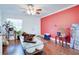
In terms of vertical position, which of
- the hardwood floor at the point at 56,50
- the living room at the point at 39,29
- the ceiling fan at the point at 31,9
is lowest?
the hardwood floor at the point at 56,50

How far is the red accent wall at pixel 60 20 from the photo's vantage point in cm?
211

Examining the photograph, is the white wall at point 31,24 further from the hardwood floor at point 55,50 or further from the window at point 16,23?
the hardwood floor at point 55,50

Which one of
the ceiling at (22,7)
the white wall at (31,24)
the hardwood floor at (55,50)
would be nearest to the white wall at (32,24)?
the white wall at (31,24)

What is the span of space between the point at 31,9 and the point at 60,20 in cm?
51

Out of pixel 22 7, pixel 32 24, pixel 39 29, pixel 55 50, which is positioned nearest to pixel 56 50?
pixel 55 50

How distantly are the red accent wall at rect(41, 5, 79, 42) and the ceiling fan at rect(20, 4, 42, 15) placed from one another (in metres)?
0.15

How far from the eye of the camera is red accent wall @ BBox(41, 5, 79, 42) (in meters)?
2.11

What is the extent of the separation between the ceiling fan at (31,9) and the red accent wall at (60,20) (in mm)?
154

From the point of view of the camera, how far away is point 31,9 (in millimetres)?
2150

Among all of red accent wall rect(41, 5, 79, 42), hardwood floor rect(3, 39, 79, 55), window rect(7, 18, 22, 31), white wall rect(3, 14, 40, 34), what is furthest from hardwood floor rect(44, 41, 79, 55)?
window rect(7, 18, 22, 31)
